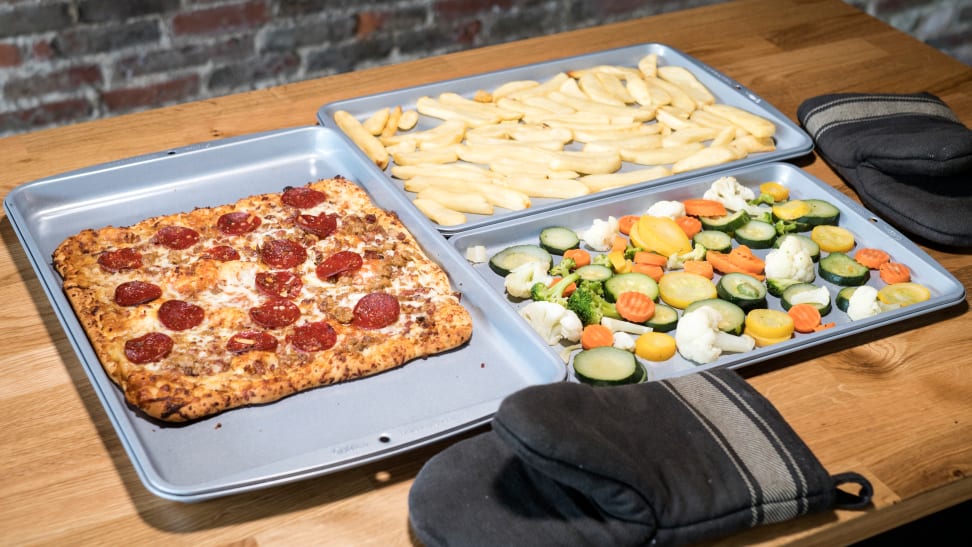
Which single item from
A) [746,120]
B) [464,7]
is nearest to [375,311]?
[746,120]

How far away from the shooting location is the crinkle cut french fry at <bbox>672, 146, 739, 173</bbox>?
2578 mm

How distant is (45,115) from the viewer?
152 inches

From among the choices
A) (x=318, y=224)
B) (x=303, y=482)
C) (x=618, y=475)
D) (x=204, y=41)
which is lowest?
(x=204, y=41)

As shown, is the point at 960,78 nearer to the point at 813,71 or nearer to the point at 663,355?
the point at 813,71

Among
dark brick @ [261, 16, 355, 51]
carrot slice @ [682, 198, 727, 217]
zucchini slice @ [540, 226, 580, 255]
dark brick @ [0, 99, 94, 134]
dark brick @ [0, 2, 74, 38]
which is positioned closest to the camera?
zucchini slice @ [540, 226, 580, 255]

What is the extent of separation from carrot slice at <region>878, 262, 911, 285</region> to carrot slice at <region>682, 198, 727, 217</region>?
1.28ft

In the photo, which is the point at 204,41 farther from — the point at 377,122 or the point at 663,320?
the point at 663,320

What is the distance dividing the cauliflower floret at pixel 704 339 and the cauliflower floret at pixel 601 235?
36 centimetres

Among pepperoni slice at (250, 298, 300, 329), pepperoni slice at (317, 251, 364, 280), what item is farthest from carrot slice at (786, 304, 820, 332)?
pepperoni slice at (250, 298, 300, 329)

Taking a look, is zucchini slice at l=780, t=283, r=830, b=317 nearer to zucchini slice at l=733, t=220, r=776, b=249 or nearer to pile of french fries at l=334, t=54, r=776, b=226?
zucchini slice at l=733, t=220, r=776, b=249

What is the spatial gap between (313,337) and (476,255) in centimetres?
47

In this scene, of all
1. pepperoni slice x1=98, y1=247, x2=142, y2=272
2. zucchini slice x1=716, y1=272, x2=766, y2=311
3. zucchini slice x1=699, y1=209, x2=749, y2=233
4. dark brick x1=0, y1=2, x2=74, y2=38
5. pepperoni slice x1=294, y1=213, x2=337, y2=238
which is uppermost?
zucchini slice x1=699, y1=209, x2=749, y2=233

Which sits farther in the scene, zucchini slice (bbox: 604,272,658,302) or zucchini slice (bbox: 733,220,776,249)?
zucchini slice (bbox: 733,220,776,249)

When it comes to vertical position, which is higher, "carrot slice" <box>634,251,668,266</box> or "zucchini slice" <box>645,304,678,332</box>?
"carrot slice" <box>634,251,668,266</box>
